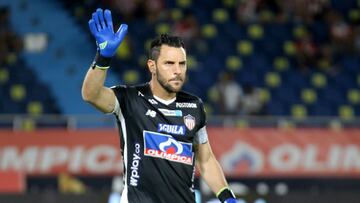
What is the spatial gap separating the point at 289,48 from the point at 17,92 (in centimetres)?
525

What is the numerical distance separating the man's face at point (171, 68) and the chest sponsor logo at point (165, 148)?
0.32 m

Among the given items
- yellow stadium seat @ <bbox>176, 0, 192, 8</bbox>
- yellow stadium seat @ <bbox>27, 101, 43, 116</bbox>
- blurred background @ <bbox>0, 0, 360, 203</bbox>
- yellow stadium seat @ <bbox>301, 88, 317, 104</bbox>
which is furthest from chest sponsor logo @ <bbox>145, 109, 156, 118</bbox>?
yellow stadium seat @ <bbox>176, 0, 192, 8</bbox>

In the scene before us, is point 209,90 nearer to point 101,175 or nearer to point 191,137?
point 101,175

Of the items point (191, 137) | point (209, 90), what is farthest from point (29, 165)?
point (191, 137)

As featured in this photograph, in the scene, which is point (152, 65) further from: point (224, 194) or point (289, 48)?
point (289, 48)

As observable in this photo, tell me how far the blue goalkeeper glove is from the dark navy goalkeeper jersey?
16.6 inches

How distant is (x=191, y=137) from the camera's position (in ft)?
19.2

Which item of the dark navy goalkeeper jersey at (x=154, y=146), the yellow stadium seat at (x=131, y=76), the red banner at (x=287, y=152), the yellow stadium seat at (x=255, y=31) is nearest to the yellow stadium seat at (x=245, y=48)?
the yellow stadium seat at (x=255, y=31)

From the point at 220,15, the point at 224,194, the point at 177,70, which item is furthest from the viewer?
the point at 220,15

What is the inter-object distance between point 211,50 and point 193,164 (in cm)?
1005

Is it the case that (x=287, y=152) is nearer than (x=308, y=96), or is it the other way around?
(x=287, y=152)

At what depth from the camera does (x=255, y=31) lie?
1633 cm

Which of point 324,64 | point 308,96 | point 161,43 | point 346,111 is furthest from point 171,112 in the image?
point 324,64

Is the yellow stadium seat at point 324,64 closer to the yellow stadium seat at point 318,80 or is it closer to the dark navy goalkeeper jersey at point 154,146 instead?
the yellow stadium seat at point 318,80
